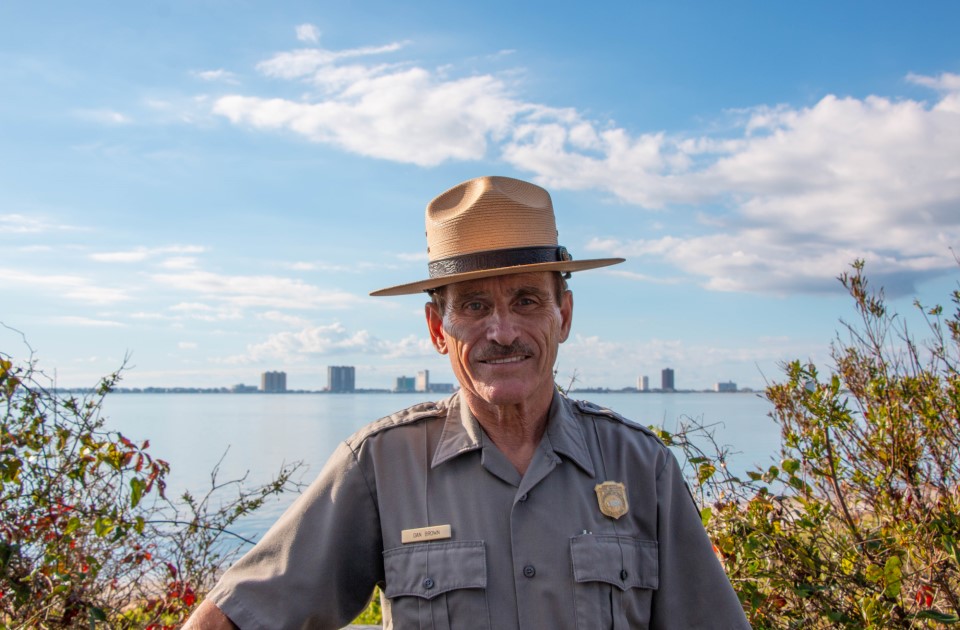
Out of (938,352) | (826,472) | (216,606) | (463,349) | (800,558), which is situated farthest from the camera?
(938,352)

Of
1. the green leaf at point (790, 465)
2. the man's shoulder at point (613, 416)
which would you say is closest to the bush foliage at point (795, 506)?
the green leaf at point (790, 465)

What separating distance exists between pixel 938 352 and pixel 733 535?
1641 mm

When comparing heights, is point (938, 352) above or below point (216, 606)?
above

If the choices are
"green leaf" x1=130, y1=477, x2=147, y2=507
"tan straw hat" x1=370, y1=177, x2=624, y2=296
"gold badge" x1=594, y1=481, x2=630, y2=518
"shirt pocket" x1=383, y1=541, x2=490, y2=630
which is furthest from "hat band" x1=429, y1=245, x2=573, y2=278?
"green leaf" x1=130, y1=477, x2=147, y2=507

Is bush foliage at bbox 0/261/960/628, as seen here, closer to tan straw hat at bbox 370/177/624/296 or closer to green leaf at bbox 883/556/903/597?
green leaf at bbox 883/556/903/597

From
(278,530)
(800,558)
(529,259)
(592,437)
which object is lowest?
(800,558)

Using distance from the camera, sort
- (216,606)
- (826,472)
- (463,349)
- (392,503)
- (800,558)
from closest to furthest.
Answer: (216,606) < (392,503) < (463,349) < (800,558) < (826,472)

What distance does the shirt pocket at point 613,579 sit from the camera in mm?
2068

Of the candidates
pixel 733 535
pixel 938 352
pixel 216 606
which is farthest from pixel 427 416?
pixel 938 352

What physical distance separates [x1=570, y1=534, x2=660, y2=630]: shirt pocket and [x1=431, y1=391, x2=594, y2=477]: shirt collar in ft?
0.73

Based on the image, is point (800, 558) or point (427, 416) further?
point (800, 558)

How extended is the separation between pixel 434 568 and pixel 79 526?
2.60 metres

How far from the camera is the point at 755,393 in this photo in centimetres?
443

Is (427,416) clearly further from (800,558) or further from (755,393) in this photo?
(755,393)
